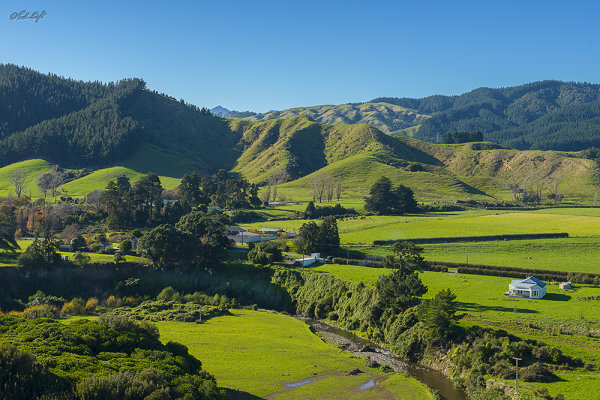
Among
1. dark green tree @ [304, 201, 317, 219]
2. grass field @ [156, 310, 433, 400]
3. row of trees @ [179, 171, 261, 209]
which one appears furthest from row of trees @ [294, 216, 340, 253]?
row of trees @ [179, 171, 261, 209]

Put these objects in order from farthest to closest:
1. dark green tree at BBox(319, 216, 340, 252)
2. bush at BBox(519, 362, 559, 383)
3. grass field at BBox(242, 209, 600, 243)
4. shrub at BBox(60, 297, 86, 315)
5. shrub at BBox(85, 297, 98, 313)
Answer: grass field at BBox(242, 209, 600, 243)
dark green tree at BBox(319, 216, 340, 252)
shrub at BBox(85, 297, 98, 313)
shrub at BBox(60, 297, 86, 315)
bush at BBox(519, 362, 559, 383)

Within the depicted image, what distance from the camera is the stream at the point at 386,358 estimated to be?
4681cm

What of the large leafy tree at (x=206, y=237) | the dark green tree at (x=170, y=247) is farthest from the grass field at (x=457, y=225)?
the dark green tree at (x=170, y=247)

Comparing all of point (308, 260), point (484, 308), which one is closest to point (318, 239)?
point (308, 260)

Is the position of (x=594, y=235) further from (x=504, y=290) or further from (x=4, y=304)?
(x=4, y=304)

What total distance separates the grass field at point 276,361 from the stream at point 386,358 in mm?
2069

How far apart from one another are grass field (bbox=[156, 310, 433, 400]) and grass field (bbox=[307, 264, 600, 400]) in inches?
492

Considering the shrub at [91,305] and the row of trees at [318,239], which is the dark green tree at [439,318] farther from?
the shrub at [91,305]

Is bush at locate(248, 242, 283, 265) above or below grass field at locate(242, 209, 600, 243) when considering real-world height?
below

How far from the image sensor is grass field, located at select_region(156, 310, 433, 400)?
144ft

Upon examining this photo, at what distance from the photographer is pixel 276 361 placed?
51.6m

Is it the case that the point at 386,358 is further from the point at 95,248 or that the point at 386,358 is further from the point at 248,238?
the point at 95,248

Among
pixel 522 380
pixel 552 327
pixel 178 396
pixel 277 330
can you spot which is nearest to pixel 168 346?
pixel 178 396

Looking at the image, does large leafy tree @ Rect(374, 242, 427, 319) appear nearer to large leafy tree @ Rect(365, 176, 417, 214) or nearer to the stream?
the stream
